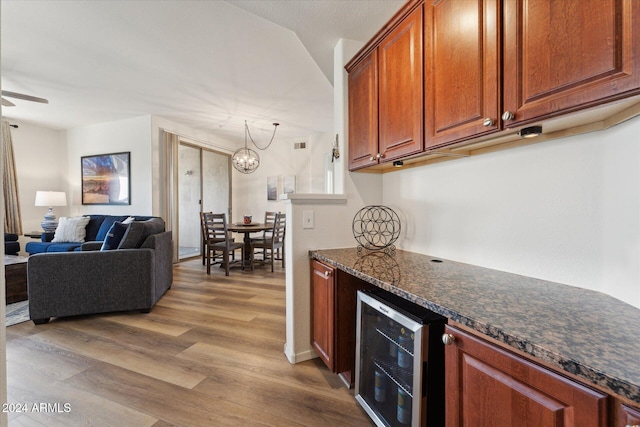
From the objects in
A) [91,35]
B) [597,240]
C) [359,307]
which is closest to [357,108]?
[359,307]

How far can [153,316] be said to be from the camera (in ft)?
Result: 9.27

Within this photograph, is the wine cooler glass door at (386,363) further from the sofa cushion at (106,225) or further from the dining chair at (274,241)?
the sofa cushion at (106,225)

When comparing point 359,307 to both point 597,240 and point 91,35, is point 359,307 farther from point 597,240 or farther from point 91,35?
point 91,35

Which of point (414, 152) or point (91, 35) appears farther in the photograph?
point (91, 35)

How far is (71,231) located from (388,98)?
5.42 m

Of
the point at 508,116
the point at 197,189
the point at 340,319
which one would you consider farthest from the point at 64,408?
the point at 197,189

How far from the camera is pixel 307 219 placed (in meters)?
1.99

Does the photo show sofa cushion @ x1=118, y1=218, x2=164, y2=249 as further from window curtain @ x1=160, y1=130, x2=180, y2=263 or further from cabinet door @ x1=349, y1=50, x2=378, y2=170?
cabinet door @ x1=349, y1=50, x2=378, y2=170

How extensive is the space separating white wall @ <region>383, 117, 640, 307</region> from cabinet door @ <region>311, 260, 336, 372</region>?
2.33 ft

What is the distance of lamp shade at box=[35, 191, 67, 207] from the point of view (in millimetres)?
4930

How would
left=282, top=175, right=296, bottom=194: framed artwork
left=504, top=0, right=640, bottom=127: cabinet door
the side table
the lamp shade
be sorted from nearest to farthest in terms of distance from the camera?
1. left=504, top=0, right=640, bottom=127: cabinet door
2. the side table
3. the lamp shade
4. left=282, top=175, right=296, bottom=194: framed artwork

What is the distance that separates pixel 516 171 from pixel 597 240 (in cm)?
42

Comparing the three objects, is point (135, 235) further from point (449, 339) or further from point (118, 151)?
point (449, 339)

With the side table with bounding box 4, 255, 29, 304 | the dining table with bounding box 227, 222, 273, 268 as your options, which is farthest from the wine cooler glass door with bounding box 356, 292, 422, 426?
the side table with bounding box 4, 255, 29, 304
